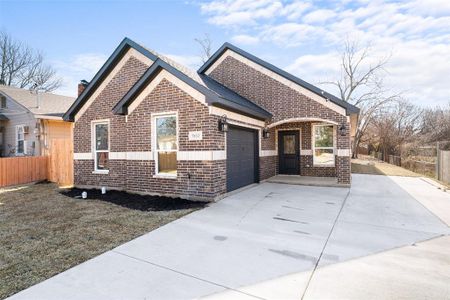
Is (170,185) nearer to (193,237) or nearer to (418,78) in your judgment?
(193,237)

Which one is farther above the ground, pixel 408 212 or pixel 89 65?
pixel 89 65

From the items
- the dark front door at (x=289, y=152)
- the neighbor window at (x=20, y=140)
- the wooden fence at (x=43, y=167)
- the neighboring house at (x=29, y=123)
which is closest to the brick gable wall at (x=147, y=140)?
the wooden fence at (x=43, y=167)

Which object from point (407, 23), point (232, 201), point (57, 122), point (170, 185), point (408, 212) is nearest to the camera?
point (408, 212)

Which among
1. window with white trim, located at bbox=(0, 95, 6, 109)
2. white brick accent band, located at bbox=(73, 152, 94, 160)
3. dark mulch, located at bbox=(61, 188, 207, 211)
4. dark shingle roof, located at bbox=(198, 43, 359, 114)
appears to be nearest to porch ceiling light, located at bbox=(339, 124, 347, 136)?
dark shingle roof, located at bbox=(198, 43, 359, 114)

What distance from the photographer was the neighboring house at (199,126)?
784 centimetres

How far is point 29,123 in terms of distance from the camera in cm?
1566

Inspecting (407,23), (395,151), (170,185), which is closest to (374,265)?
(170,185)

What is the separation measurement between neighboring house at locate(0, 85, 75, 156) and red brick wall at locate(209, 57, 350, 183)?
33.2 feet

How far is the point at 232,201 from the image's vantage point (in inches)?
301

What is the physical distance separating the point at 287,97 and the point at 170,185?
6468 mm

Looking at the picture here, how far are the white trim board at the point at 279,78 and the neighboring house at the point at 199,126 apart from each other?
0.04 meters

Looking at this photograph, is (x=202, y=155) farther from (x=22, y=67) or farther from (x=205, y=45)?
(x=22, y=67)

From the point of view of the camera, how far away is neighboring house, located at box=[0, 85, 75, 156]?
14.9 m

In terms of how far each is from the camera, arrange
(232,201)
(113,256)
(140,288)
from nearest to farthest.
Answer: (140,288) → (113,256) → (232,201)
